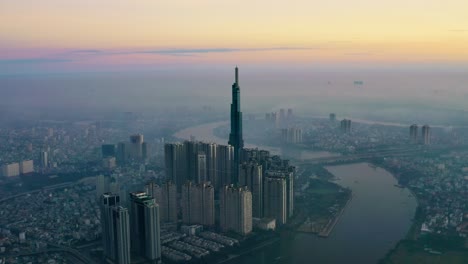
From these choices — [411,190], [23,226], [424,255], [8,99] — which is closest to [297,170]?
[411,190]

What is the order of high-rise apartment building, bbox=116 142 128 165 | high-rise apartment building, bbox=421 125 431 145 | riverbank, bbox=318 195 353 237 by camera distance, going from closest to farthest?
riverbank, bbox=318 195 353 237 → high-rise apartment building, bbox=116 142 128 165 → high-rise apartment building, bbox=421 125 431 145

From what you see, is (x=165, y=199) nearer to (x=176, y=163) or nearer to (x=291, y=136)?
(x=176, y=163)

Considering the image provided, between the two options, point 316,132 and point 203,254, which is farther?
point 316,132

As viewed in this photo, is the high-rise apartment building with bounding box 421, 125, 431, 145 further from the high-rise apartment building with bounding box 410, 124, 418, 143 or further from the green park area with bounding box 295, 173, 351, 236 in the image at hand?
the green park area with bounding box 295, 173, 351, 236

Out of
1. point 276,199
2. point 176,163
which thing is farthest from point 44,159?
point 276,199

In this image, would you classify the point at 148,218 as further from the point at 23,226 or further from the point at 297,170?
the point at 297,170

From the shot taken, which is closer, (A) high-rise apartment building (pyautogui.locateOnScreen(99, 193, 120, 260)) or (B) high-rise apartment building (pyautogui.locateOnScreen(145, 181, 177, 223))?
(A) high-rise apartment building (pyautogui.locateOnScreen(99, 193, 120, 260))

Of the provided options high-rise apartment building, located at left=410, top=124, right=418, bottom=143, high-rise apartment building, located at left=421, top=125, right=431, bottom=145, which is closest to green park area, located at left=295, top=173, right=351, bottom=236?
high-rise apartment building, located at left=421, top=125, right=431, bottom=145
